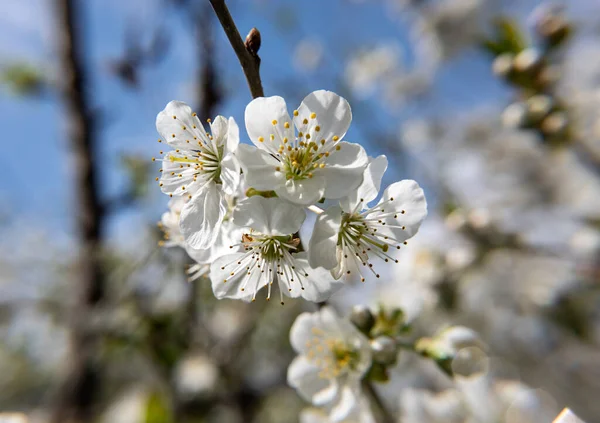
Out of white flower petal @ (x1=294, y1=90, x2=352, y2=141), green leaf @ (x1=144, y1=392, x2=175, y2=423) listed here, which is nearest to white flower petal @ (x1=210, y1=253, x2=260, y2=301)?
white flower petal @ (x1=294, y1=90, x2=352, y2=141)

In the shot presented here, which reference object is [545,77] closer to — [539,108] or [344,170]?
[539,108]

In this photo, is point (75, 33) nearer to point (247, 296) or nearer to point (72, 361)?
point (72, 361)

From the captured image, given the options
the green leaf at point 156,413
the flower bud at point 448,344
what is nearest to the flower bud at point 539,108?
the flower bud at point 448,344

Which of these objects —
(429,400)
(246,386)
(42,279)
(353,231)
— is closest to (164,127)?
(353,231)

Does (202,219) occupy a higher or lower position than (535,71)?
lower

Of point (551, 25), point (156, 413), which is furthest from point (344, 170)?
point (551, 25)
